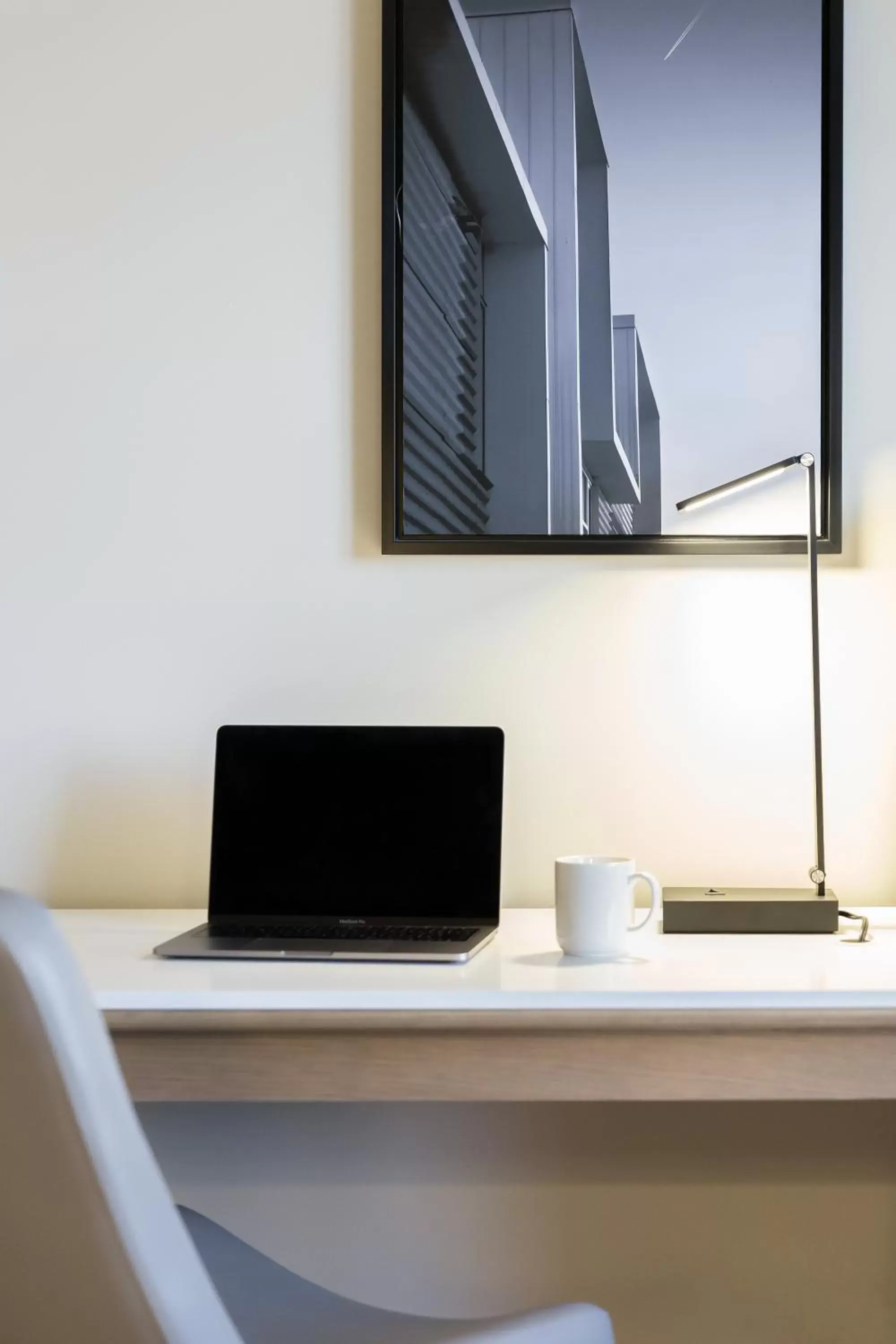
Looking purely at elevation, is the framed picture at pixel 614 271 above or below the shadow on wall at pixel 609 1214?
above

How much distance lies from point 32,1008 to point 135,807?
0.98 meters

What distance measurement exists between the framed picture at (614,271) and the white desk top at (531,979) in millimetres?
541

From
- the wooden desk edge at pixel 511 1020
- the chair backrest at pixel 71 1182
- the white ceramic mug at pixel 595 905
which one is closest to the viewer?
the chair backrest at pixel 71 1182

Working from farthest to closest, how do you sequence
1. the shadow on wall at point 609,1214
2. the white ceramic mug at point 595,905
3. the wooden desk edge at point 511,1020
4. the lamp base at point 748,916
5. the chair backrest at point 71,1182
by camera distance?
the shadow on wall at point 609,1214 < the lamp base at point 748,916 < the white ceramic mug at point 595,905 < the wooden desk edge at point 511,1020 < the chair backrest at point 71,1182

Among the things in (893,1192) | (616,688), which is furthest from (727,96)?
(893,1192)

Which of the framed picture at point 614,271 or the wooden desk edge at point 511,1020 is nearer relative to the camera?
the wooden desk edge at point 511,1020

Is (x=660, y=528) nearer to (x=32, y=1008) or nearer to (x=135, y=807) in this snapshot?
(x=135, y=807)

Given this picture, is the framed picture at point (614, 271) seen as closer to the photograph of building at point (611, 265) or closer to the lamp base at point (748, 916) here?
the photograph of building at point (611, 265)

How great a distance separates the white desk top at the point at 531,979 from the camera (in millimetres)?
990

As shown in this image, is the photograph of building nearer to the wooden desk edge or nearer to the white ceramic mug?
the white ceramic mug

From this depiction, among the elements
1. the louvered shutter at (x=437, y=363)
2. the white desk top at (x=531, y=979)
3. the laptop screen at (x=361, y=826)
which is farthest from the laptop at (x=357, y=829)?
the louvered shutter at (x=437, y=363)

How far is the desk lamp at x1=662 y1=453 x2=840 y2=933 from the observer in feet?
4.13

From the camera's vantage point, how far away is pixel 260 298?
1510 millimetres

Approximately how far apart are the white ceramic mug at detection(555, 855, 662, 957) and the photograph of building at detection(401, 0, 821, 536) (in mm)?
521
